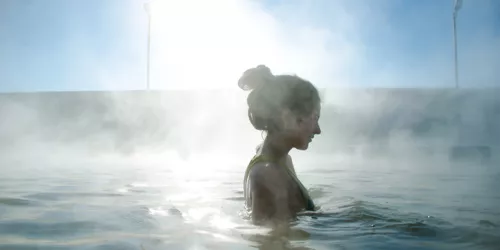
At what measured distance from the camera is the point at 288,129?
2920 mm

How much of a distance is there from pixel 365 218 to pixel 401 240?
1.97ft

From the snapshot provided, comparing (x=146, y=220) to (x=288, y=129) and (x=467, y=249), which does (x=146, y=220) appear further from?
(x=467, y=249)

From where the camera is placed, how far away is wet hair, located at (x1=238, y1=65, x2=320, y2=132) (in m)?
2.87

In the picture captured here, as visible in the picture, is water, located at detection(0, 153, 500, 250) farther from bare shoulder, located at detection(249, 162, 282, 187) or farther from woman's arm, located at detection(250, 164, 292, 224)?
bare shoulder, located at detection(249, 162, 282, 187)

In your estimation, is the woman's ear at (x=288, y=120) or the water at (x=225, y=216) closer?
the water at (x=225, y=216)

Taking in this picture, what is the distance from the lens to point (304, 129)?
115 inches

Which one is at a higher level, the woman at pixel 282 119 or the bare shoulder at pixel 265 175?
the woman at pixel 282 119

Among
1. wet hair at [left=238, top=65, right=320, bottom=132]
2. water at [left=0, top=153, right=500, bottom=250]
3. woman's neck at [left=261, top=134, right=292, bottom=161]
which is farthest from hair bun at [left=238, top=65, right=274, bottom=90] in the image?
water at [left=0, top=153, right=500, bottom=250]

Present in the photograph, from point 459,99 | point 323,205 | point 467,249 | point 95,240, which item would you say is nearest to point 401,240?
point 467,249

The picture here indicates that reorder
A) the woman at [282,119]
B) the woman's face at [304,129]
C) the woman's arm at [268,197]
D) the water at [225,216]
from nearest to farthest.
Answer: the water at [225,216] < the woman's arm at [268,197] < the woman at [282,119] < the woman's face at [304,129]

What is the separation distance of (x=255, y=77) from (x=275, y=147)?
46cm

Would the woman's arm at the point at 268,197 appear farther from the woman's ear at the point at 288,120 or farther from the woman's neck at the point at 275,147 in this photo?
the woman's ear at the point at 288,120

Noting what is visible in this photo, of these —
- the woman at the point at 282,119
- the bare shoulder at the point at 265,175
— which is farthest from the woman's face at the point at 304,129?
the bare shoulder at the point at 265,175

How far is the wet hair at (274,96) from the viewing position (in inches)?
113
